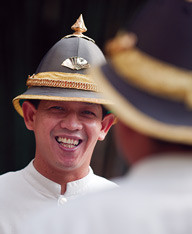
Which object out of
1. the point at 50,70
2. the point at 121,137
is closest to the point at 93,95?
the point at 50,70

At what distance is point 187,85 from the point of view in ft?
4.17

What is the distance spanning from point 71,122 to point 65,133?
8 cm

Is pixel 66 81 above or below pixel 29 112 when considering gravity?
above

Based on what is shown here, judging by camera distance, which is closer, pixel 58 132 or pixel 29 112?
pixel 58 132

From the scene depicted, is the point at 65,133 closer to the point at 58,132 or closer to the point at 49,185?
the point at 58,132

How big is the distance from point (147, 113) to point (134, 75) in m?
0.12

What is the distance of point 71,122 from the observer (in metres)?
2.79

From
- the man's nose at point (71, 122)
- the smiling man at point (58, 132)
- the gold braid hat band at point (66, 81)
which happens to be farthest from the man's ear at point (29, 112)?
the man's nose at point (71, 122)

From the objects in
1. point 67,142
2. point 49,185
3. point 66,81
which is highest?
point 66,81

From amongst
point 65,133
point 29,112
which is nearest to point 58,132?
point 65,133

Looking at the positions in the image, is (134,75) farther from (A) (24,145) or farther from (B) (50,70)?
(A) (24,145)

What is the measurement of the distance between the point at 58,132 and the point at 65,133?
0.05m

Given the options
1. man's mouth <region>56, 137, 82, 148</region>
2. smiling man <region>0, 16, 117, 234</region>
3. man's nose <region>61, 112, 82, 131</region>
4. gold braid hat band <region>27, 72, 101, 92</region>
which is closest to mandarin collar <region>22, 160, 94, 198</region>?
smiling man <region>0, 16, 117, 234</region>

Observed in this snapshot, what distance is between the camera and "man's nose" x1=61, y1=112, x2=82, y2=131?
2.79 m
